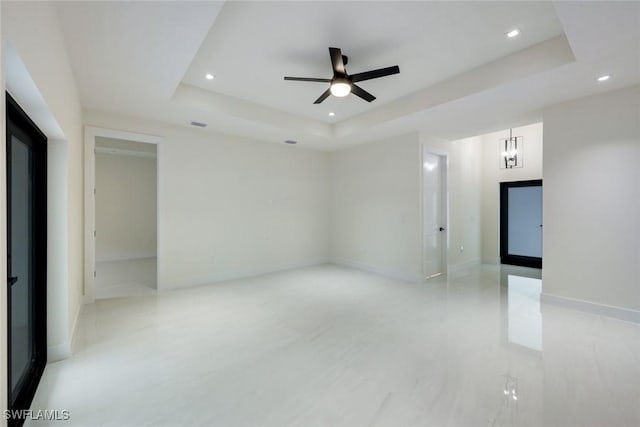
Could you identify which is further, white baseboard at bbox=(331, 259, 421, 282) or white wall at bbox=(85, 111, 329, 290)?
white baseboard at bbox=(331, 259, 421, 282)

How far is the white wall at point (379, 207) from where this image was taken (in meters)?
5.28

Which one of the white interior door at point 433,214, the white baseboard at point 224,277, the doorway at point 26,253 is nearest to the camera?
the doorway at point 26,253

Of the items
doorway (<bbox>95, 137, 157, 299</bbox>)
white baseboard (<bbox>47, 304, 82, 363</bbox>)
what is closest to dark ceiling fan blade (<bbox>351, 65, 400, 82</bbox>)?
white baseboard (<bbox>47, 304, 82, 363</bbox>)

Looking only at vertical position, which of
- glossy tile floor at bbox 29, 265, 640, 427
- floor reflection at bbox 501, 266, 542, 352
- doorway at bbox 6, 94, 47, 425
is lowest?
glossy tile floor at bbox 29, 265, 640, 427

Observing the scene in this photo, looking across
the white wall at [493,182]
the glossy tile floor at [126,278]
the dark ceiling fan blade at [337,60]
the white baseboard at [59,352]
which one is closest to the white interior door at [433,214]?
the white wall at [493,182]

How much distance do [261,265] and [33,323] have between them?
366 cm

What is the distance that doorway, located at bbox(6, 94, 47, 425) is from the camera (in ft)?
6.16

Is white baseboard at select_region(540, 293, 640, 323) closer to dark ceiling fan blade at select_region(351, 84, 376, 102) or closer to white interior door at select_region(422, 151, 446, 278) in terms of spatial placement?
white interior door at select_region(422, 151, 446, 278)

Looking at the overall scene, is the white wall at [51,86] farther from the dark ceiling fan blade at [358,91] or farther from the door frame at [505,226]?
the door frame at [505,226]

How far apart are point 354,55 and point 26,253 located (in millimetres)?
3536

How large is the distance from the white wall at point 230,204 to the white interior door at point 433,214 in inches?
97.4

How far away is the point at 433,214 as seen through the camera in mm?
5684

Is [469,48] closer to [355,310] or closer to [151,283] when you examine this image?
[355,310]

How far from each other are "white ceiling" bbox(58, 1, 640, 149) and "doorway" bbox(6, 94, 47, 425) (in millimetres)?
1016
